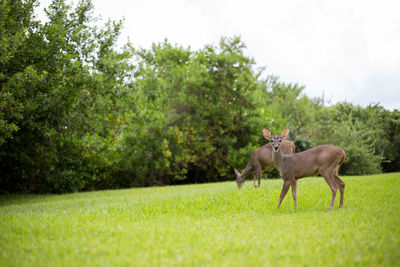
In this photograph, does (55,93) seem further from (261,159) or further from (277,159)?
(277,159)

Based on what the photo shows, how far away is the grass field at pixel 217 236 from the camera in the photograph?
4531 millimetres

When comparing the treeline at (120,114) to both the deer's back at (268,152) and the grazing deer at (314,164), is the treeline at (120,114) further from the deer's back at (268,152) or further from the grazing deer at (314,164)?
the grazing deer at (314,164)

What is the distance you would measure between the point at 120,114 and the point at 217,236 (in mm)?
12605

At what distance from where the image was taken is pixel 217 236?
5754 mm

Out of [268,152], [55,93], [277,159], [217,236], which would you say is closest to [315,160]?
[277,159]

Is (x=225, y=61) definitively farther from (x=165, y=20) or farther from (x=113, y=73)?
(x=113, y=73)

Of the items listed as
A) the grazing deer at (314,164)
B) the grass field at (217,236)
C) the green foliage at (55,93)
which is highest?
the green foliage at (55,93)

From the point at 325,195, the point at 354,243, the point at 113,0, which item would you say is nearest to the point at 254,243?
the point at 354,243

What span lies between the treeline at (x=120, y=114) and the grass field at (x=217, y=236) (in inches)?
247

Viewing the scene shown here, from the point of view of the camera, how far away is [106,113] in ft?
52.4

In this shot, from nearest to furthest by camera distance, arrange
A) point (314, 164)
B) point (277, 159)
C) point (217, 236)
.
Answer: point (217, 236) → point (314, 164) → point (277, 159)

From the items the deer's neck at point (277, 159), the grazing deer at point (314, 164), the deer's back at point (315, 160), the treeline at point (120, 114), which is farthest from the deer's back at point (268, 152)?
the treeline at point (120, 114)

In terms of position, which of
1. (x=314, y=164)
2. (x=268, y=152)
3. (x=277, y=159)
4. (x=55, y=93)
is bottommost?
(x=314, y=164)

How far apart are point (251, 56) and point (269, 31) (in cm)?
688
